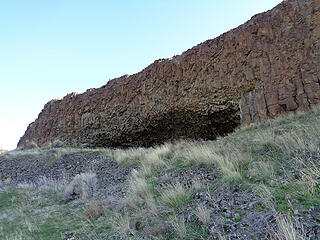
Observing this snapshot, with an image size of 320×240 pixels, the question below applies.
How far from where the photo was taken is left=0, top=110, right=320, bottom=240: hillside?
3127mm

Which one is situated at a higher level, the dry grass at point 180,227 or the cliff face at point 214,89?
the cliff face at point 214,89

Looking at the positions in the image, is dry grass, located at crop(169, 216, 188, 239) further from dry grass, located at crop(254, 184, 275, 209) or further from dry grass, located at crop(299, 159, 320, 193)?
dry grass, located at crop(299, 159, 320, 193)

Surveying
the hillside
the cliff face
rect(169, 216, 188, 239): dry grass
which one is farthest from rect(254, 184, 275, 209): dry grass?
the cliff face

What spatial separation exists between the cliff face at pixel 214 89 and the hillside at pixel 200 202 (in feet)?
23.0

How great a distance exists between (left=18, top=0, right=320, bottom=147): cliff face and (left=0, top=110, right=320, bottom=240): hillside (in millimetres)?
7018

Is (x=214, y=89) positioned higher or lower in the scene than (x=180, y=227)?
higher

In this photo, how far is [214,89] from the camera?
51.3 feet

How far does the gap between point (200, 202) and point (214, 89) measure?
40.1ft

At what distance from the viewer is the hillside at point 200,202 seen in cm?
313

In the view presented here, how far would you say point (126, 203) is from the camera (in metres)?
5.17

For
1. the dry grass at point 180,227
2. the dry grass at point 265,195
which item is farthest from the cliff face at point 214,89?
the dry grass at point 180,227

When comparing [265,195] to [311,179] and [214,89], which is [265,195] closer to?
[311,179]

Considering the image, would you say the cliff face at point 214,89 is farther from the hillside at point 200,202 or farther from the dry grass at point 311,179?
the dry grass at point 311,179

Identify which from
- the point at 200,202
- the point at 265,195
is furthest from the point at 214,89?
the point at 265,195
